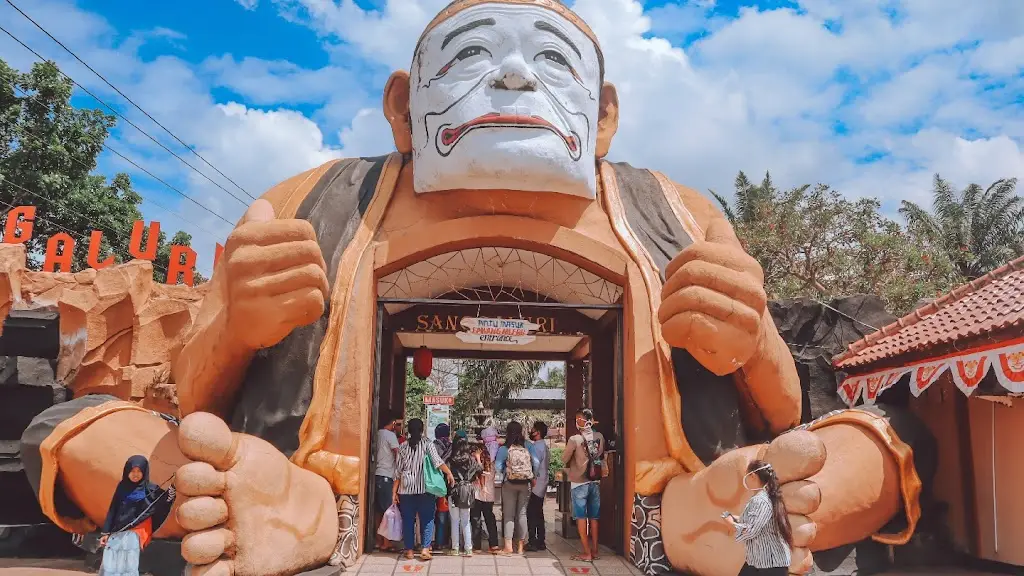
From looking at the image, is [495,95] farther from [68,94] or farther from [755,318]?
[68,94]

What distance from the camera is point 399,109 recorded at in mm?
6859

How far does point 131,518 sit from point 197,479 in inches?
20.1

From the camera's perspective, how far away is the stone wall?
9.59m

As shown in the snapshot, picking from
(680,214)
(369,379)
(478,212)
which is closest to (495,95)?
(478,212)

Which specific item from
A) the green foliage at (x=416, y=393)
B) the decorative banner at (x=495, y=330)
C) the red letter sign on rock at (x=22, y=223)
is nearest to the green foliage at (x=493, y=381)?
the green foliage at (x=416, y=393)

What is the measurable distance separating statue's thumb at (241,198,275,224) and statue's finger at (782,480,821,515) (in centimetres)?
394

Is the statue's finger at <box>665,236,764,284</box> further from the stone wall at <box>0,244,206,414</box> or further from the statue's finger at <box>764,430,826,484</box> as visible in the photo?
the stone wall at <box>0,244,206,414</box>

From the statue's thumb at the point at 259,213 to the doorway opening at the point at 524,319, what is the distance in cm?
124

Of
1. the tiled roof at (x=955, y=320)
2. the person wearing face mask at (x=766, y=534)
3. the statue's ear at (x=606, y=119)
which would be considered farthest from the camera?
the statue's ear at (x=606, y=119)

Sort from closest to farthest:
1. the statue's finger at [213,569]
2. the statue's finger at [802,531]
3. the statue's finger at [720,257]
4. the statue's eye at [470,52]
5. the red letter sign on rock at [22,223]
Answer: the statue's finger at [802,531]
the statue's finger at [213,569]
the statue's finger at [720,257]
the statue's eye at [470,52]
the red letter sign on rock at [22,223]

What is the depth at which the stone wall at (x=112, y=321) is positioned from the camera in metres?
9.59

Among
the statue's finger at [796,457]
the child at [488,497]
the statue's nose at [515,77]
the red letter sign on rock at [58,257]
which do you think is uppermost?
the statue's nose at [515,77]

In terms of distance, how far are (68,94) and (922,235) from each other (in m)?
19.8

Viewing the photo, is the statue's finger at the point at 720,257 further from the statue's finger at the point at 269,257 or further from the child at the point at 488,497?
the child at the point at 488,497
